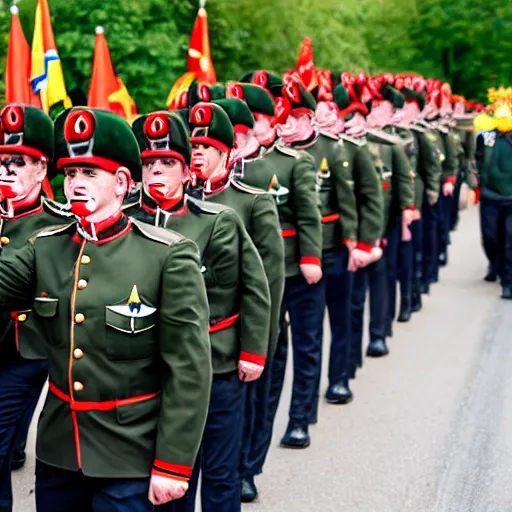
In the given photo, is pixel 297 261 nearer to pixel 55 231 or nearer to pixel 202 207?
pixel 202 207

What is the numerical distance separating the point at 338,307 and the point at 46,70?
15.8 ft

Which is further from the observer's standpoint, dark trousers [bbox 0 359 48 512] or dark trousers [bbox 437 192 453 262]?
dark trousers [bbox 437 192 453 262]

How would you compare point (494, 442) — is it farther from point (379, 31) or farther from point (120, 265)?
point (379, 31)

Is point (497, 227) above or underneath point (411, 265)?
underneath

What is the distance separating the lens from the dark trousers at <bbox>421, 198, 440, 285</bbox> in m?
13.9

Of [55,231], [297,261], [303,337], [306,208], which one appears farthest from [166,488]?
[303,337]

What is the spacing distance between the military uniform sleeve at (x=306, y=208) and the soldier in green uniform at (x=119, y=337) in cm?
318

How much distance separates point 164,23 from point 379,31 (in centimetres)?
2405

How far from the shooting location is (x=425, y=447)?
318 inches

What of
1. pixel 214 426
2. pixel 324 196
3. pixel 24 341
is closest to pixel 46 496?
pixel 24 341

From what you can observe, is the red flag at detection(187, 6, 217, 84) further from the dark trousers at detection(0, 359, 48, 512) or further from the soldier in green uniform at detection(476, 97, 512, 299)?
the dark trousers at detection(0, 359, 48, 512)

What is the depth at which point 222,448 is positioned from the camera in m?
5.61

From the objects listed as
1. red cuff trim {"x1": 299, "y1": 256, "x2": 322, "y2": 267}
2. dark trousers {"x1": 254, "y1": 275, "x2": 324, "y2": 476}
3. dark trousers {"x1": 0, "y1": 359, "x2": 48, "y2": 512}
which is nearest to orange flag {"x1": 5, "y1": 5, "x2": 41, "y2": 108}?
dark trousers {"x1": 254, "y1": 275, "x2": 324, "y2": 476}

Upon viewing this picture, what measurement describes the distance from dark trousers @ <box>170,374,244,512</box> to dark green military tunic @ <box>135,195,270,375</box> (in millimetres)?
108
